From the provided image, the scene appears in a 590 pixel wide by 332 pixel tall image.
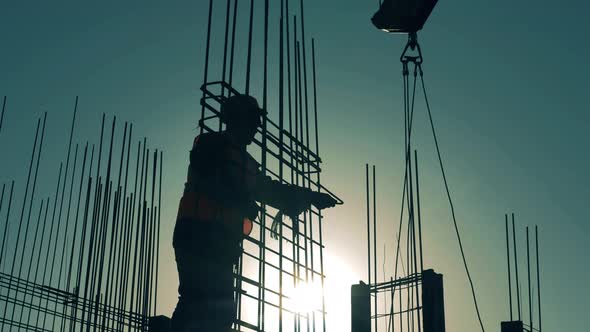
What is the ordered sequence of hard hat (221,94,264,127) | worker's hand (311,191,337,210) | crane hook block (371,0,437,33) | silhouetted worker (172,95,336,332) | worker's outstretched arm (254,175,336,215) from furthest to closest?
crane hook block (371,0,437,33) < worker's hand (311,191,337,210) < worker's outstretched arm (254,175,336,215) < hard hat (221,94,264,127) < silhouetted worker (172,95,336,332)

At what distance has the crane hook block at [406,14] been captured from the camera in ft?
22.9

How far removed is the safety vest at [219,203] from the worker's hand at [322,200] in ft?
4.32

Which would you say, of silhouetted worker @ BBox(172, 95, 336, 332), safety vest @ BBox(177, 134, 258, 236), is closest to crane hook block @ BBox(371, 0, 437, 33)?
silhouetted worker @ BBox(172, 95, 336, 332)

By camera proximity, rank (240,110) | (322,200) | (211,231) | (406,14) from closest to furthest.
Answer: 1. (211,231)
2. (240,110)
3. (322,200)
4. (406,14)

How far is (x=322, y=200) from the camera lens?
6402 mm

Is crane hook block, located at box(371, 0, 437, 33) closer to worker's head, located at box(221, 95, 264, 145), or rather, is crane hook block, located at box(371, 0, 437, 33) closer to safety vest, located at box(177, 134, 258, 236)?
worker's head, located at box(221, 95, 264, 145)

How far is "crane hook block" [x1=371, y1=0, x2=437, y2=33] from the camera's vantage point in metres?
6.98

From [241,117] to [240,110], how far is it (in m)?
0.07

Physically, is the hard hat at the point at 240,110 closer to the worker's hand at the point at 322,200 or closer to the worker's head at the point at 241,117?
the worker's head at the point at 241,117

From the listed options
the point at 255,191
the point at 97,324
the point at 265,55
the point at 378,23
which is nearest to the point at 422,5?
the point at 378,23

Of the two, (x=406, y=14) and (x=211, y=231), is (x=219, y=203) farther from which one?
(x=406, y=14)

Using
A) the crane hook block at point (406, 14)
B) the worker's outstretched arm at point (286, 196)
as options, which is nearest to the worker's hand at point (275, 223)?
the worker's outstretched arm at point (286, 196)

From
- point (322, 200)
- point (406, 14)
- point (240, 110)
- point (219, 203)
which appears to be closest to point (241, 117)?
point (240, 110)

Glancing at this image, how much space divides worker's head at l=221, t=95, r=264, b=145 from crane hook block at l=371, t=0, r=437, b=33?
7.99 feet
